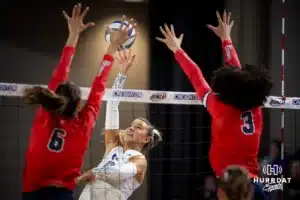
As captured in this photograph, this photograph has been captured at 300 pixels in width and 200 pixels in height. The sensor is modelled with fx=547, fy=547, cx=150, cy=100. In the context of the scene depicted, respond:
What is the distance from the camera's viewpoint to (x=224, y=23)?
3.37m

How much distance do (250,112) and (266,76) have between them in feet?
0.73

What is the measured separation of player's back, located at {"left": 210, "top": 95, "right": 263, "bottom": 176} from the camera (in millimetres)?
2961

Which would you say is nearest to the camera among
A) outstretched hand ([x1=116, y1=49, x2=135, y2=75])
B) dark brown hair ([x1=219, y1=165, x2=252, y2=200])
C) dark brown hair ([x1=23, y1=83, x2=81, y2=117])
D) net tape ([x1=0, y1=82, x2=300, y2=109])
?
dark brown hair ([x1=219, y1=165, x2=252, y2=200])

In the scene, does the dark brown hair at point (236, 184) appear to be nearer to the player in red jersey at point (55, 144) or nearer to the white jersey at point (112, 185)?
the player in red jersey at point (55, 144)

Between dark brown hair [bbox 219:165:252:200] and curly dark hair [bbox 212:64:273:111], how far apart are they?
420mm

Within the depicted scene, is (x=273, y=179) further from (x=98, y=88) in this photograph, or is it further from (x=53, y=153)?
(x=53, y=153)

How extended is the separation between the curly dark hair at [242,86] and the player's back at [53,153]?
80cm

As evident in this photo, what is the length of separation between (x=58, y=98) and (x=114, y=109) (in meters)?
0.92

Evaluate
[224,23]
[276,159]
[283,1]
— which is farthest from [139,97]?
[283,1]

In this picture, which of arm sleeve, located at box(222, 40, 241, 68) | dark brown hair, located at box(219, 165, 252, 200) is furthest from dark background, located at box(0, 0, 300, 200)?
dark brown hair, located at box(219, 165, 252, 200)

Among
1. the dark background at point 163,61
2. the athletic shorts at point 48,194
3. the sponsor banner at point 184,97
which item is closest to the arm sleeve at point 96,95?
the athletic shorts at point 48,194

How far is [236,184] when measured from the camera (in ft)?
8.55

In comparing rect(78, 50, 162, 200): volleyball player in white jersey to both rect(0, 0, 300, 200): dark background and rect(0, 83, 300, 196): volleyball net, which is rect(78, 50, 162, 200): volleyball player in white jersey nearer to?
rect(0, 83, 300, 196): volleyball net

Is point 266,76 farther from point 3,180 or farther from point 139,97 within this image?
point 3,180
